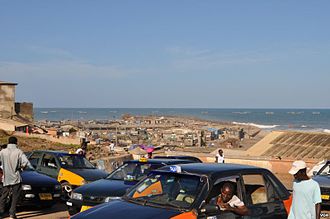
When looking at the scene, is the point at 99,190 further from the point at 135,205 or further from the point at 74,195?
the point at 135,205

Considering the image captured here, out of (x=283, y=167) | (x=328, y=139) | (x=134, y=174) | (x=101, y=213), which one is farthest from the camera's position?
(x=328, y=139)

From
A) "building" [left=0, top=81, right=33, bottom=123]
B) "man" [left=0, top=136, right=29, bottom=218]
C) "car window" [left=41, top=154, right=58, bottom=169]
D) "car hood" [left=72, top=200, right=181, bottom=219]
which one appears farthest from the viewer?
"building" [left=0, top=81, right=33, bottom=123]

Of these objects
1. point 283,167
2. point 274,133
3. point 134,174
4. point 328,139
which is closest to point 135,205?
point 134,174

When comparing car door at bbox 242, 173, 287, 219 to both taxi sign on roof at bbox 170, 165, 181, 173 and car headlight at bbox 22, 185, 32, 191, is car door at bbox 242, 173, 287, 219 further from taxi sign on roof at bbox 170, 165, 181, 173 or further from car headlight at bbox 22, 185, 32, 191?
car headlight at bbox 22, 185, 32, 191

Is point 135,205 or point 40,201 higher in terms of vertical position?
point 135,205

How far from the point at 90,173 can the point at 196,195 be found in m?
7.66

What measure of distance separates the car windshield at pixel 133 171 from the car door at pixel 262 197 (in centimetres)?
389

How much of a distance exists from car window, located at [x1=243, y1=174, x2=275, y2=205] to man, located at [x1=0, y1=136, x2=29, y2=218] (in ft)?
15.5

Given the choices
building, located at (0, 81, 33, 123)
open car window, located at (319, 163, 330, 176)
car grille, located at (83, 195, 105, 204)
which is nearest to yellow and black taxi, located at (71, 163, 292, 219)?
car grille, located at (83, 195, 105, 204)

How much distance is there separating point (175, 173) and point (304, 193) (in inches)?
69.7

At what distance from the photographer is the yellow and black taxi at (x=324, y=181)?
11188 mm

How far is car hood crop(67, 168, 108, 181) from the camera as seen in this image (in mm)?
13421

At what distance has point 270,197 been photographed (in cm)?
752

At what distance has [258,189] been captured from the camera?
7504mm
